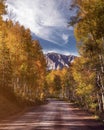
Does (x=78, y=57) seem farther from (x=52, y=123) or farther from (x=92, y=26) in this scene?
(x=92, y=26)

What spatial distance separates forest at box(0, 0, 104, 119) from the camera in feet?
80.6

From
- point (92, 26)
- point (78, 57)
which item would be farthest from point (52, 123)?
point (78, 57)

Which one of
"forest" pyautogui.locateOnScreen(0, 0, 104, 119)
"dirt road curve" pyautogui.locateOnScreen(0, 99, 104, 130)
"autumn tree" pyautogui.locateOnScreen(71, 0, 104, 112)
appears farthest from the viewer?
"forest" pyautogui.locateOnScreen(0, 0, 104, 119)

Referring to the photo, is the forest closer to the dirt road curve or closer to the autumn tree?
the autumn tree

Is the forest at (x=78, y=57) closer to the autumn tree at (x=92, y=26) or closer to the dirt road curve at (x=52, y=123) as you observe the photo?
the autumn tree at (x=92, y=26)

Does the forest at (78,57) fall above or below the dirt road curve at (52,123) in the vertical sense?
above

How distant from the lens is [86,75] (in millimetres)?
43906

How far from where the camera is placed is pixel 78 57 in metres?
53.8

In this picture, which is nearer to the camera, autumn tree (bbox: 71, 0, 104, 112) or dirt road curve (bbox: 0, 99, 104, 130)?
autumn tree (bbox: 71, 0, 104, 112)

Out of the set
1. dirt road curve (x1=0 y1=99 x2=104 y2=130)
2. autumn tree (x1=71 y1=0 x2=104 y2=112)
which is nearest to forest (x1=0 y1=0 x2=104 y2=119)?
autumn tree (x1=71 y1=0 x2=104 y2=112)

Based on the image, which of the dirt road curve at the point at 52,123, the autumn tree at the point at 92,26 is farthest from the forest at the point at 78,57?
the dirt road curve at the point at 52,123

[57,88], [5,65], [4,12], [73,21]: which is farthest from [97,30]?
[57,88]

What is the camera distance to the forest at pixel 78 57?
24578 mm

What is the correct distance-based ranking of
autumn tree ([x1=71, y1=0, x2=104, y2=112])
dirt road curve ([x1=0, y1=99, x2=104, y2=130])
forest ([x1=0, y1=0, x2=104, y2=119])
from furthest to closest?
forest ([x1=0, y1=0, x2=104, y2=119]) → dirt road curve ([x1=0, y1=99, x2=104, y2=130]) → autumn tree ([x1=71, y1=0, x2=104, y2=112])
